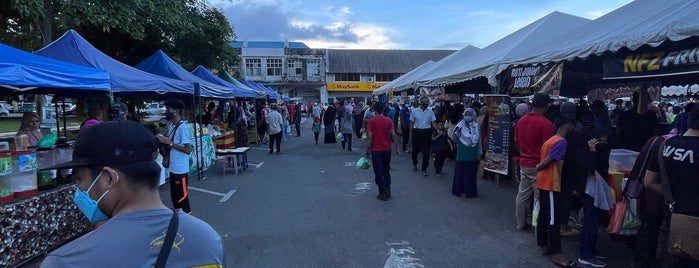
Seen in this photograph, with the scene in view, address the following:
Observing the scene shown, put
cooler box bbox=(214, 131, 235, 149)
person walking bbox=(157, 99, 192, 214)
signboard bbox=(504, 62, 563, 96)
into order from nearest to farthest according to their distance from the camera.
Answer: person walking bbox=(157, 99, 192, 214), signboard bbox=(504, 62, 563, 96), cooler box bbox=(214, 131, 235, 149)

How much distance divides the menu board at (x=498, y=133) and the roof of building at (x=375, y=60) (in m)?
46.3

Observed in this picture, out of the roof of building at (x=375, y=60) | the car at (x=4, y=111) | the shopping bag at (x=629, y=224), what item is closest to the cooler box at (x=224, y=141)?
the shopping bag at (x=629, y=224)

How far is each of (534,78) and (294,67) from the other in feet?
158

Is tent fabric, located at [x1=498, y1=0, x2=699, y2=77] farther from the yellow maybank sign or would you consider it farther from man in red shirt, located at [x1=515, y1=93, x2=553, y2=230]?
the yellow maybank sign

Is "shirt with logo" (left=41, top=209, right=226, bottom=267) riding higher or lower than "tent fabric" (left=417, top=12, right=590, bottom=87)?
lower

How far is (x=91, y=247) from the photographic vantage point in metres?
1.23

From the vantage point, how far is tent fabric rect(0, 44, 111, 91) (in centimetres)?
432

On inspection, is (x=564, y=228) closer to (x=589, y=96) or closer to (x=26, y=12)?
(x=589, y=96)

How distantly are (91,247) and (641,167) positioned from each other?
4381mm

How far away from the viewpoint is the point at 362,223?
6.11 metres

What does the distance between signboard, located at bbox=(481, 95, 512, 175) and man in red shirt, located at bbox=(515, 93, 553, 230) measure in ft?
8.71

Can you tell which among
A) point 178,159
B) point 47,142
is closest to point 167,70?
point 47,142

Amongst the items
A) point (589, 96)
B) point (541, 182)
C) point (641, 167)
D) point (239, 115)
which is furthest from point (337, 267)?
point (239, 115)

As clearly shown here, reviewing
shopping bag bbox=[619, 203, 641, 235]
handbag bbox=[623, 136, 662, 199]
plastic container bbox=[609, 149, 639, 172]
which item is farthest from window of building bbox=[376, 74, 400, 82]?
handbag bbox=[623, 136, 662, 199]
